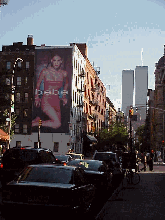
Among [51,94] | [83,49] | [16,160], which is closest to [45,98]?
[51,94]

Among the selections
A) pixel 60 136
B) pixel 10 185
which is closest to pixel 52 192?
pixel 10 185

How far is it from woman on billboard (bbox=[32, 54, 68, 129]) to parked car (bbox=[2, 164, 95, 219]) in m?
64.8

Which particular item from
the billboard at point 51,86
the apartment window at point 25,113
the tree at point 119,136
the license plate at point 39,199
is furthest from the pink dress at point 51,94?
the license plate at point 39,199

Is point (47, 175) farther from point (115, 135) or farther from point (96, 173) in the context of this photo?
point (115, 135)

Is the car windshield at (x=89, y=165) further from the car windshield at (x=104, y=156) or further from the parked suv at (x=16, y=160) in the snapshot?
the car windshield at (x=104, y=156)

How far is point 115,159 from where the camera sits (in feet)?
89.0

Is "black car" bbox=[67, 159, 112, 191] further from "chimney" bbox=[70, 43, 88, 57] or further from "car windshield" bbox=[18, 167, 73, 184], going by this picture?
"chimney" bbox=[70, 43, 88, 57]

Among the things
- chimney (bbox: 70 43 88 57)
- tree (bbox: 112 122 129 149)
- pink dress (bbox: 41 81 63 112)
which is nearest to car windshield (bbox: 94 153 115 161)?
pink dress (bbox: 41 81 63 112)

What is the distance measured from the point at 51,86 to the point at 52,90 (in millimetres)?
716

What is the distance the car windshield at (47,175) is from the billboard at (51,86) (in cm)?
6442

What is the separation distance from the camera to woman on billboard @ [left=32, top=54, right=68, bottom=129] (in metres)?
75.3

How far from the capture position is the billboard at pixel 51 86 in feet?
246

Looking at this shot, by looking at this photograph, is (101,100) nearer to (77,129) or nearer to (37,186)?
(77,129)

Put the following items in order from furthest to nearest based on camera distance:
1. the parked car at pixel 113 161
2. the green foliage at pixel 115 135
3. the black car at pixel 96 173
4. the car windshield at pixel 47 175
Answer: the green foliage at pixel 115 135, the parked car at pixel 113 161, the black car at pixel 96 173, the car windshield at pixel 47 175
